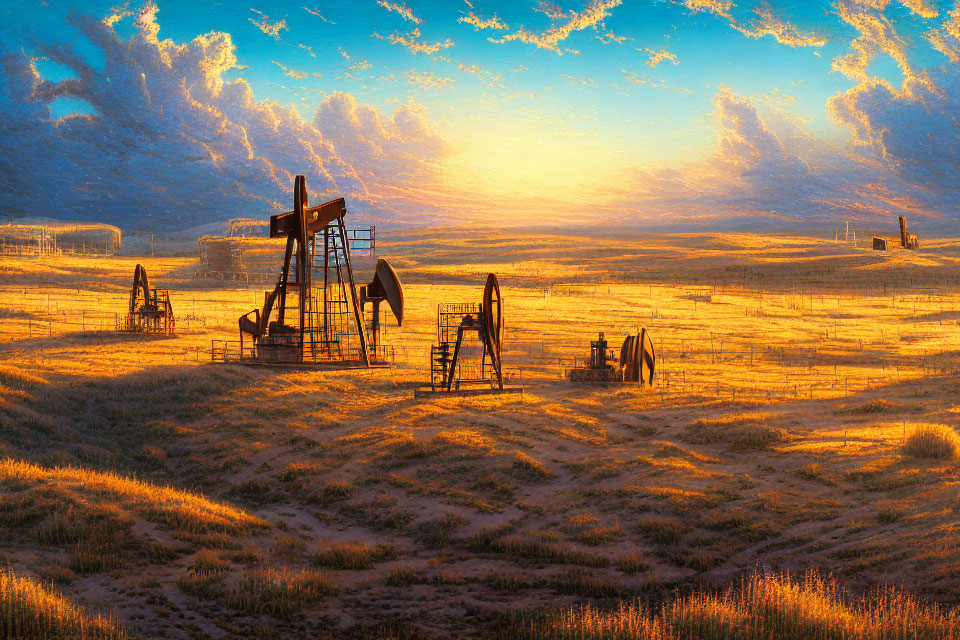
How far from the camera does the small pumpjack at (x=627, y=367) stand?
33.2 m

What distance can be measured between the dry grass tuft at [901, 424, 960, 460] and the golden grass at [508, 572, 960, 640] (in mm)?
9281

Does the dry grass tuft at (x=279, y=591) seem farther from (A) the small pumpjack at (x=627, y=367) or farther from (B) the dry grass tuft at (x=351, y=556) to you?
(A) the small pumpjack at (x=627, y=367)

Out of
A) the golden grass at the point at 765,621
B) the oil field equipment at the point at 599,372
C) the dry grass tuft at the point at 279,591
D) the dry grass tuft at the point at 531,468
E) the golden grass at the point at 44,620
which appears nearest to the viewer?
the golden grass at the point at 44,620

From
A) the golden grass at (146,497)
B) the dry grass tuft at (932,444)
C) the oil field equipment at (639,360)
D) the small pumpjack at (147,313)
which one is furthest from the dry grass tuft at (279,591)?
the small pumpjack at (147,313)

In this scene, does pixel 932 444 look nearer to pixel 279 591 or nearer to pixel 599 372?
pixel 599 372

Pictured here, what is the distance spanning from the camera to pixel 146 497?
1648cm

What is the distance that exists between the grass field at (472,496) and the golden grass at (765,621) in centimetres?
5

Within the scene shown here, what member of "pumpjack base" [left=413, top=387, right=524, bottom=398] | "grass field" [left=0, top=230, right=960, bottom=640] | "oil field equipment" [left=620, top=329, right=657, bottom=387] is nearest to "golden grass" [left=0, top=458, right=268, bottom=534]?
"grass field" [left=0, top=230, right=960, bottom=640]

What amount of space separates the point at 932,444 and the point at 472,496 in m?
11.1

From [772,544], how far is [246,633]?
30.7 ft

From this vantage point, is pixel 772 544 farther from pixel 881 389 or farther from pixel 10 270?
pixel 10 270

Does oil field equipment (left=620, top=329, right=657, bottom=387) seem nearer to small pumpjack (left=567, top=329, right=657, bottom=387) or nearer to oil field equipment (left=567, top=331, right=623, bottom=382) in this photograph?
small pumpjack (left=567, top=329, right=657, bottom=387)

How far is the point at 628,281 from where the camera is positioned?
8731cm

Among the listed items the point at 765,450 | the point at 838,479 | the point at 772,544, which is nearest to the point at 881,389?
the point at 765,450
